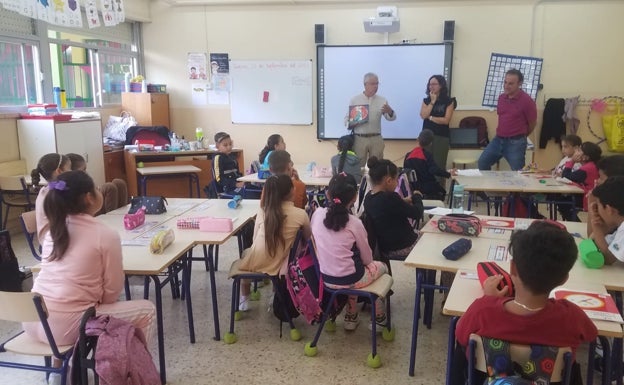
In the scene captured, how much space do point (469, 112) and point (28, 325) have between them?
20.6 feet

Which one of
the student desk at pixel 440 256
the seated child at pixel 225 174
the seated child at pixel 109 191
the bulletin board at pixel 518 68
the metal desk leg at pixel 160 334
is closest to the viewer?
the student desk at pixel 440 256

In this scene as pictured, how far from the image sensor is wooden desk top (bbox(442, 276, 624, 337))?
1.75 meters

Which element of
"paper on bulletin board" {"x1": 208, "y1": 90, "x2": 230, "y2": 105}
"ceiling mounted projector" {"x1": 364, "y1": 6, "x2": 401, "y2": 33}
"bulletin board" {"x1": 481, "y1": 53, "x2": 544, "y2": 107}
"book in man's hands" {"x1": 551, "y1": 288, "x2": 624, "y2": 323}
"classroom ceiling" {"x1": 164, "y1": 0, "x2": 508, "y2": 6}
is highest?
"classroom ceiling" {"x1": 164, "y1": 0, "x2": 508, "y2": 6}

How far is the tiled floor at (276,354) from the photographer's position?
2.71 meters

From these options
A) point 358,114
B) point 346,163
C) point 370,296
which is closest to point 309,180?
point 346,163

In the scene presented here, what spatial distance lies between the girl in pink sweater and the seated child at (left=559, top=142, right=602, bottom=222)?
368cm

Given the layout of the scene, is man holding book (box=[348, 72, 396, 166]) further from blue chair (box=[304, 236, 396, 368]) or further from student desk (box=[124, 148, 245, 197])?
blue chair (box=[304, 236, 396, 368])

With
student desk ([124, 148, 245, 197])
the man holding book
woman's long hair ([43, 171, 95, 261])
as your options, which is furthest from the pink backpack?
student desk ([124, 148, 245, 197])

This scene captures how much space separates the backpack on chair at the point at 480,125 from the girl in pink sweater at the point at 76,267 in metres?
5.79

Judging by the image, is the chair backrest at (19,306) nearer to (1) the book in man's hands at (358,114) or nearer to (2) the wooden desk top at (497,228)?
(2) the wooden desk top at (497,228)

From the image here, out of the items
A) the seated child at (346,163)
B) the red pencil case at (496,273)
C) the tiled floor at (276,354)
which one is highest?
the seated child at (346,163)

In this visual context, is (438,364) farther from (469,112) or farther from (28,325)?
(469,112)

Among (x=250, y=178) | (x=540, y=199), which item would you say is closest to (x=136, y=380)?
(x=250, y=178)

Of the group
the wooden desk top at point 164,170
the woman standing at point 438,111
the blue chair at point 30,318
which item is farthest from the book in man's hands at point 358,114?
the blue chair at point 30,318
